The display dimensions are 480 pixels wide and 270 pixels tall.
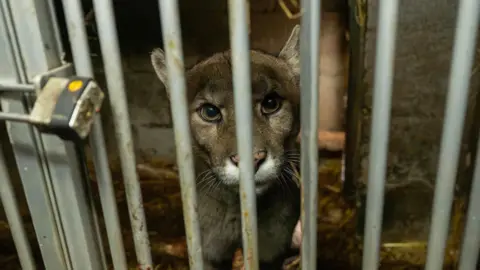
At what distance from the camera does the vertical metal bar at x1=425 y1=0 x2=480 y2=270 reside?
73 centimetres

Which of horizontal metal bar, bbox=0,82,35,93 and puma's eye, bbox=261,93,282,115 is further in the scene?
puma's eye, bbox=261,93,282,115

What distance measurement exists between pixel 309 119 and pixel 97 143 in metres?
0.40

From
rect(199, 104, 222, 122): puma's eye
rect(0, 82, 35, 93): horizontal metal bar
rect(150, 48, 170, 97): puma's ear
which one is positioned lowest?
rect(199, 104, 222, 122): puma's eye

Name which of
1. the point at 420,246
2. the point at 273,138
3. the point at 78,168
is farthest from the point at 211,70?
the point at 420,246

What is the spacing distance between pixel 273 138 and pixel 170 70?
670 millimetres

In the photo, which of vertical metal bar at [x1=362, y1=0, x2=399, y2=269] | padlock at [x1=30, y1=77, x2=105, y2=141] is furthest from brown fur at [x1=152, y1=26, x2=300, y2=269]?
padlock at [x1=30, y1=77, x2=105, y2=141]

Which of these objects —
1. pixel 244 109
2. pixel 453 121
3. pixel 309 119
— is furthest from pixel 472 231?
pixel 244 109

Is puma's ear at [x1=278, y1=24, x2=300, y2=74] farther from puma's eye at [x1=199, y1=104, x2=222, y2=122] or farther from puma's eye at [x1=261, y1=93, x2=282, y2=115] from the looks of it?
puma's eye at [x1=199, y1=104, x2=222, y2=122]

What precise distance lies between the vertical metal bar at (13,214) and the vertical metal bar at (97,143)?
0.66 ft

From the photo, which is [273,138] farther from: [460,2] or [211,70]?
[460,2]

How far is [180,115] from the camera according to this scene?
814mm

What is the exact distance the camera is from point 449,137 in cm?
81

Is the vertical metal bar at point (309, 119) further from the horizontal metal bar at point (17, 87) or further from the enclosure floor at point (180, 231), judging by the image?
the enclosure floor at point (180, 231)

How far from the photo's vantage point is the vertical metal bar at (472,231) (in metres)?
0.84
